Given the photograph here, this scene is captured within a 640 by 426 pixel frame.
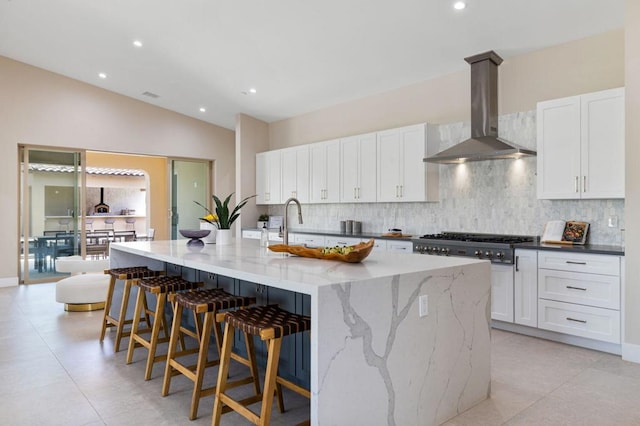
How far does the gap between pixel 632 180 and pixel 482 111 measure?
1696 mm

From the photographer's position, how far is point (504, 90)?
4.77m

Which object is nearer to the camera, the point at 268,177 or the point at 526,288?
the point at 526,288

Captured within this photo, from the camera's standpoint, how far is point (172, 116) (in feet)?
27.0

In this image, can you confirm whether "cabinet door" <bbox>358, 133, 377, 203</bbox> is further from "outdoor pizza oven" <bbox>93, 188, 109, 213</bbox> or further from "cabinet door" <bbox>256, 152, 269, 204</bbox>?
"outdoor pizza oven" <bbox>93, 188, 109, 213</bbox>

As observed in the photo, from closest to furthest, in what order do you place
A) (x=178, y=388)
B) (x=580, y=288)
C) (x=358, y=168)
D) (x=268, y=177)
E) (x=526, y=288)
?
(x=178, y=388)
(x=580, y=288)
(x=526, y=288)
(x=358, y=168)
(x=268, y=177)

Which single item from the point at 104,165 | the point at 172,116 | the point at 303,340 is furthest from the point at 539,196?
the point at 104,165

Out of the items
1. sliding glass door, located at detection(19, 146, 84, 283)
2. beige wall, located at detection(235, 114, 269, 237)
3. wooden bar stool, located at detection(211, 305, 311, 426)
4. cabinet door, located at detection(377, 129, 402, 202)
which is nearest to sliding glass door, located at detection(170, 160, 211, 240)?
beige wall, located at detection(235, 114, 269, 237)

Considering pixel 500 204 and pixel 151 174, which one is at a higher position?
pixel 151 174

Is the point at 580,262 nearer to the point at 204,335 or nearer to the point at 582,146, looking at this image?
the point at 582,146

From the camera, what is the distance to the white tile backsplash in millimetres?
4148

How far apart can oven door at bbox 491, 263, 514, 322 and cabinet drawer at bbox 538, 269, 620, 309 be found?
0.91 feet

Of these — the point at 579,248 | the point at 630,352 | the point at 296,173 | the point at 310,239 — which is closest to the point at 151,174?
the point at 296,173

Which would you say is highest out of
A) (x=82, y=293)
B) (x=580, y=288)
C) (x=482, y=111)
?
(x=482, y=111)

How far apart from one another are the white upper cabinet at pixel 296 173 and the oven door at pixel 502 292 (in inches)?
134
